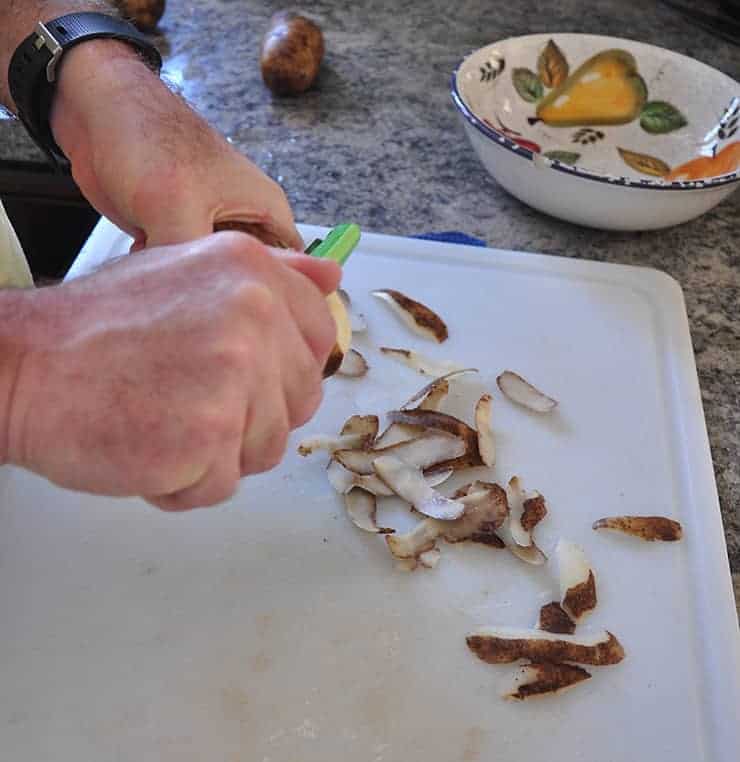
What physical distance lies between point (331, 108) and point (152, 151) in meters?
0.63

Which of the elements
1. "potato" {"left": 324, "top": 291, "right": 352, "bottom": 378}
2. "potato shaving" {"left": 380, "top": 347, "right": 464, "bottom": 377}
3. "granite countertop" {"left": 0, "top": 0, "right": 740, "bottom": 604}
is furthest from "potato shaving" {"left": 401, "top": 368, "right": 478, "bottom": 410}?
"granite countertop" {"left": 0, "top": 0, "right": 740, "bottom": 604}

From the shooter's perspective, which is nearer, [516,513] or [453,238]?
[516,513]

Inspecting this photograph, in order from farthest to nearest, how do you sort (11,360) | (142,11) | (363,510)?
1. (142,11)
2. (363,510)
3. (11,360)

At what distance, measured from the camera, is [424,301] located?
0.89 meters

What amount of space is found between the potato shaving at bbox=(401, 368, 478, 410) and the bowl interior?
376 mm

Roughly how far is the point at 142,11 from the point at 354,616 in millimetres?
935

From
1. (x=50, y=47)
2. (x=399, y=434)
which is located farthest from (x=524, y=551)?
(x=50, y=47)

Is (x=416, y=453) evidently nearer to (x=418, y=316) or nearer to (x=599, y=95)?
(x=418, y=316)

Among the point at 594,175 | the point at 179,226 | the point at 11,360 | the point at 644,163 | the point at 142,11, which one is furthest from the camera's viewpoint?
the point at 142,11

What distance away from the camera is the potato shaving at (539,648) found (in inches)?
24.6

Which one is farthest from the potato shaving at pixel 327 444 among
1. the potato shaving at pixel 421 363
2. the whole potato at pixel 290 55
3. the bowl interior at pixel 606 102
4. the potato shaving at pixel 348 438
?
the whole potato at pixel 290 55

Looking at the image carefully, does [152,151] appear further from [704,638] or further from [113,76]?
[704,638]

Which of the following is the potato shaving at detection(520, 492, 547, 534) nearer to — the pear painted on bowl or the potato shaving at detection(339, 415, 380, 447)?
the potato shaving at detection(339, 415, 380, 447)

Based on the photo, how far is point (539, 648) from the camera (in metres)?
0.63
